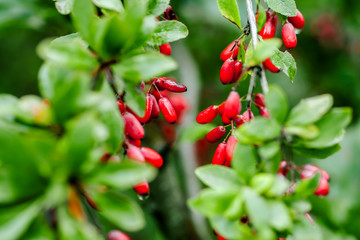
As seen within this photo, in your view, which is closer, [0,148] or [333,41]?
[0,148]

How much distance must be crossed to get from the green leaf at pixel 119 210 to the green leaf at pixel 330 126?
258 millimetres

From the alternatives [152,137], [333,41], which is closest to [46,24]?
[152,137]

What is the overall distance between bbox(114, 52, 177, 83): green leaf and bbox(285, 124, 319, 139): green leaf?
18cm

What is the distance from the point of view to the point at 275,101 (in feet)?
1.82

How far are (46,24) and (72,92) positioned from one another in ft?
5.98

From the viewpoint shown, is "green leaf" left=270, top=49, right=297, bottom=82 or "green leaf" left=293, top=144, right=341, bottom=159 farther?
"green leaf" left=270, top=49, right=297, bottom=82

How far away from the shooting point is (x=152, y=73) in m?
0.54

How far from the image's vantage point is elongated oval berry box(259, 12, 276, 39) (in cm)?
82

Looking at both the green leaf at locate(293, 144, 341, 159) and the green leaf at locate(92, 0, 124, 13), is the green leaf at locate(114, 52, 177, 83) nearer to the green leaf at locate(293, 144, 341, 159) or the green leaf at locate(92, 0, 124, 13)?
the green leaf at locate(92, 0, 124, 13)

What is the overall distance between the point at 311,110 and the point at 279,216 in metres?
0.15

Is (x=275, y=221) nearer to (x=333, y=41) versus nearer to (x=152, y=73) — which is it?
(x=152, y=73)

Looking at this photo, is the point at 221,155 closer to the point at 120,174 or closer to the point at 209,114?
the point at 209,114

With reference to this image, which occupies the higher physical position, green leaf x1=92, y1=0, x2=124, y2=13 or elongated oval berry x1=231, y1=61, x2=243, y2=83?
green leaf x1=92, y1=0, x2=124, y2=13

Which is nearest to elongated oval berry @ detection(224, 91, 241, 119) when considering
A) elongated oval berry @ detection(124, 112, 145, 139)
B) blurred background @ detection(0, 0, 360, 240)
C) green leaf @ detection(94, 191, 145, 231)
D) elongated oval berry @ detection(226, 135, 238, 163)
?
elongated oval berry @ detection(226, 135, 238, 163)
